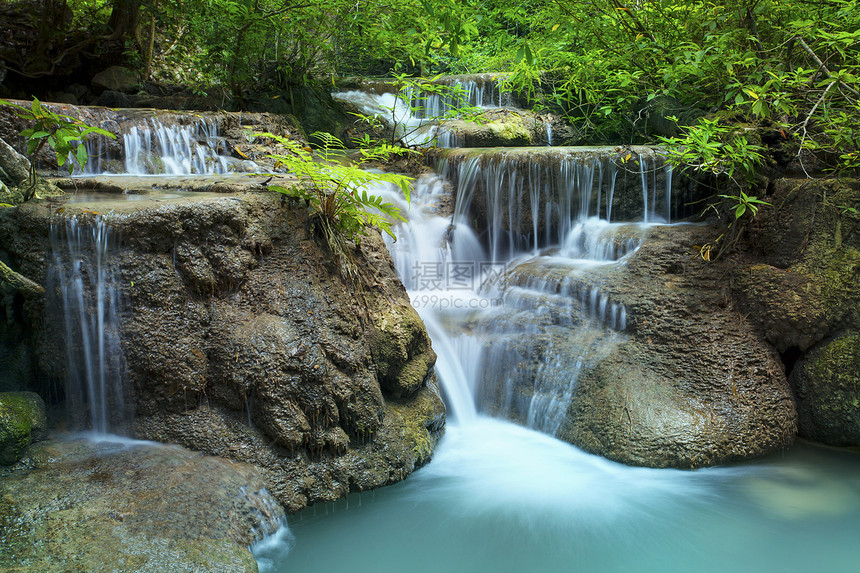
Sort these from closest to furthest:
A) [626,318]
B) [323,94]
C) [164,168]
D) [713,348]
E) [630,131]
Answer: [713,348], [626,318], [164,168], [630,131], [323,94]

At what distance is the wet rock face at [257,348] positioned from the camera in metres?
3.27

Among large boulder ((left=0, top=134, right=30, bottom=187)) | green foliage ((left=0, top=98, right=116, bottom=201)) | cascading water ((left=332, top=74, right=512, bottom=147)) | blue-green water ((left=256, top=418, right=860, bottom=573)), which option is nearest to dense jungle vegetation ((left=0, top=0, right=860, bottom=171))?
cascading water ((left=332, top=74, right=512, bottom=147))

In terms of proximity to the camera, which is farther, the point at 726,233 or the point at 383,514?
the point at 726,233

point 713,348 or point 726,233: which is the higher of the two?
point 726,233

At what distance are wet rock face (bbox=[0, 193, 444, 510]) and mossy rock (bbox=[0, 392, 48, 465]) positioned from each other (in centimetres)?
26

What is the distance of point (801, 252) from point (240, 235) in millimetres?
4414

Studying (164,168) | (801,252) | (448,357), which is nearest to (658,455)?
(448,357)

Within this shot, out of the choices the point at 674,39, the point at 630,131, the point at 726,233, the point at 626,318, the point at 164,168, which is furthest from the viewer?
the point at 630,131

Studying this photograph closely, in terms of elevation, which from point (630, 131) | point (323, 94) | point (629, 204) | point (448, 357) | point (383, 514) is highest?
point (323, 94)

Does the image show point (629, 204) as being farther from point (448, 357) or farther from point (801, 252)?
point (448, 357)

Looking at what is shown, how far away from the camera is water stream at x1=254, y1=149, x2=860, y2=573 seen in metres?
3.18

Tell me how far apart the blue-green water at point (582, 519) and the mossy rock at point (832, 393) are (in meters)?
0.20

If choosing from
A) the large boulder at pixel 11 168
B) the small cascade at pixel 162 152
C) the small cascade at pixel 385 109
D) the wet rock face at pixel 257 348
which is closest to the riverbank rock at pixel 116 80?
the small cascade at pixel 385 109

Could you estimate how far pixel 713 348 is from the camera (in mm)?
4391
